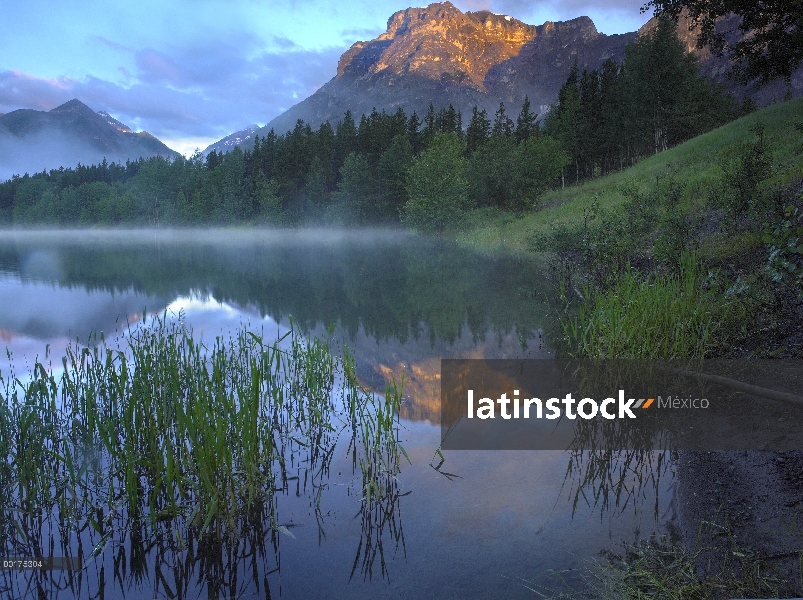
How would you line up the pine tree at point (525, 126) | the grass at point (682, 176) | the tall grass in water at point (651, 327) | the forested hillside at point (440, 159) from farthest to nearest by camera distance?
the pine tree at point (525, 126) < the forested hillside at point (440, 159) < the grass at point (682, 176) < the tall grass in water at point (651, 327)

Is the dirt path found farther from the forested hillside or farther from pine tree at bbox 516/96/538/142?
pine tree at bbox 516/96/538/142

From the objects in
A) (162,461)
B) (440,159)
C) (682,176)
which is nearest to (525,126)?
(440,159)

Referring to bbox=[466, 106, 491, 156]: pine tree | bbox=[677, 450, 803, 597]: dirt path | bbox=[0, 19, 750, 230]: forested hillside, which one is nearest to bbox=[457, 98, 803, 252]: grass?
bbox=[0, 19, 750, 230]: forested hillside

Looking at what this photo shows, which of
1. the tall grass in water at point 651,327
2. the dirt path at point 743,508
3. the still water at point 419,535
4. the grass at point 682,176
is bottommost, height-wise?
the still water at point 419,535

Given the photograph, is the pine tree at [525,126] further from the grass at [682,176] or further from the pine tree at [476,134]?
the grass at [682,176]

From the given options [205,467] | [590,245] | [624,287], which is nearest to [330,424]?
[205,467]

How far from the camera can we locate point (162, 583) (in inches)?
192

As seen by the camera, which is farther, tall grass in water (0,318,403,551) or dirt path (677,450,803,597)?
tall grass in water (0,318,403,551)

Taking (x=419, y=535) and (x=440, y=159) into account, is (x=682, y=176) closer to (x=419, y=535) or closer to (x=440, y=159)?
(x=440, y=159)

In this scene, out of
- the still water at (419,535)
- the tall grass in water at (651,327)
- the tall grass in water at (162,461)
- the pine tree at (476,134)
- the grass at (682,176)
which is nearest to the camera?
the still water at (419,535)

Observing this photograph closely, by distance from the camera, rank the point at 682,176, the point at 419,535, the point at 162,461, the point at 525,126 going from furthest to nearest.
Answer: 1. the point at 525,126
2. the point at 682,176
3. the point at 162,461
4. the point at 419,535

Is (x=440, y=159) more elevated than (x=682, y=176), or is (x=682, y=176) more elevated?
(x=440, y=159)

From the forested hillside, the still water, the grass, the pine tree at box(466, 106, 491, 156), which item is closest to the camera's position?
the still water

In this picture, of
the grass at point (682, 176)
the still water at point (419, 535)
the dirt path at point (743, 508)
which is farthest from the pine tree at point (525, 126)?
the dirt path at point (743, 508)
